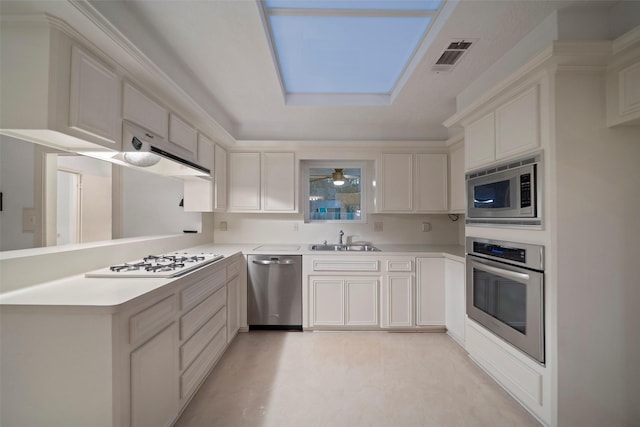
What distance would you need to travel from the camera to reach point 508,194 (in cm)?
175

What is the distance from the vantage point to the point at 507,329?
5.85 feet

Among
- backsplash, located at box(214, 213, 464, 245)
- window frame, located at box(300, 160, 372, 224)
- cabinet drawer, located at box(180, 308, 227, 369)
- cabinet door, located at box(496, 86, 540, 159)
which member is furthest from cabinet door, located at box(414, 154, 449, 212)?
cabinet drawer, located at box(180, 308, 227, 369)

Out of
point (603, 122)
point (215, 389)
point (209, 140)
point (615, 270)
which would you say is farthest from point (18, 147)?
point (615, 270)

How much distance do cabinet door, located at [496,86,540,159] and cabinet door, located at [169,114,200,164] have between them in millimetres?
2445

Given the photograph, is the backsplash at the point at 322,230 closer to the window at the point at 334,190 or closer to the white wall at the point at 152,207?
the window at the point at 334,190

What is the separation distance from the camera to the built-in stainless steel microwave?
5.12 feet

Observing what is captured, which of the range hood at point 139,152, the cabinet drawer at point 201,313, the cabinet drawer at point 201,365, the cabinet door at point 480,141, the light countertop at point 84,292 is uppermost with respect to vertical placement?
the cabinet door at point 480,141

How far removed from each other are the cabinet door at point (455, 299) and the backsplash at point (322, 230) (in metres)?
0.75

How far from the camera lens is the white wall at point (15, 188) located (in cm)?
141

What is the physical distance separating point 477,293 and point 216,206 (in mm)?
2711

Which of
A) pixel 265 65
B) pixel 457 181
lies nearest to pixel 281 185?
pixel 265 65

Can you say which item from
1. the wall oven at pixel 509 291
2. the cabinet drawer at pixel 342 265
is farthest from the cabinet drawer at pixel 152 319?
the wall oven at pixel 509 291

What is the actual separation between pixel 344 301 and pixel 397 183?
1539mm

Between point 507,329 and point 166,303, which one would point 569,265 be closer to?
point 507,329
